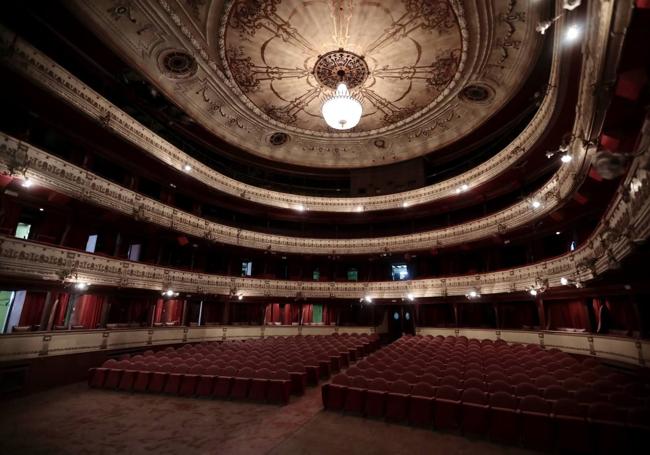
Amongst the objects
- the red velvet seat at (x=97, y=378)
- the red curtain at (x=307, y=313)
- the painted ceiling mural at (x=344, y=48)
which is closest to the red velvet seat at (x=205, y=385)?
the red velvet seat at (x=97, y=378)

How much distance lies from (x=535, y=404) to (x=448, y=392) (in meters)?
1.25

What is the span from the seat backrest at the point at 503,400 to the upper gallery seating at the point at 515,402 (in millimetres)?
15

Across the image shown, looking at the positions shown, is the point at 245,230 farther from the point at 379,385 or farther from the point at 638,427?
the point at 638,427

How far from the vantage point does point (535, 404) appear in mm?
4660

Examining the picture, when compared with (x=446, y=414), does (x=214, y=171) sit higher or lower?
higher

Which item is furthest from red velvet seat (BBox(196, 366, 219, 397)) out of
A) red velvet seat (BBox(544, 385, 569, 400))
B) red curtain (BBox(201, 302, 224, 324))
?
red curtain (BBox(201, 302, 224, 324))

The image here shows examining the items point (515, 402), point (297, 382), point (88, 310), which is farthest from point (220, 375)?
point (88, 310)

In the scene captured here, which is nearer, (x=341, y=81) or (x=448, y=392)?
(x=448, y=392)

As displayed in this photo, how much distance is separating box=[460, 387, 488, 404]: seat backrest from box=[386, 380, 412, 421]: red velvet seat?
3.06ft

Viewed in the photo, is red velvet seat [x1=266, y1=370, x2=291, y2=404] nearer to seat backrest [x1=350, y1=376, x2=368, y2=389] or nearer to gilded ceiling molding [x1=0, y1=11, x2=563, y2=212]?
seat backrest [x1=350, y1=376, x2=368, y2=389]

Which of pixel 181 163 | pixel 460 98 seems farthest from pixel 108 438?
pixel 460 98

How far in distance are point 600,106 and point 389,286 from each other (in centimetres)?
1388

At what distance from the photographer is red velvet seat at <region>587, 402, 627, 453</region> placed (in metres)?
3.99

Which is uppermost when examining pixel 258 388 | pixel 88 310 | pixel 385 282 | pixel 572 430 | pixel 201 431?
pixel 385 282
